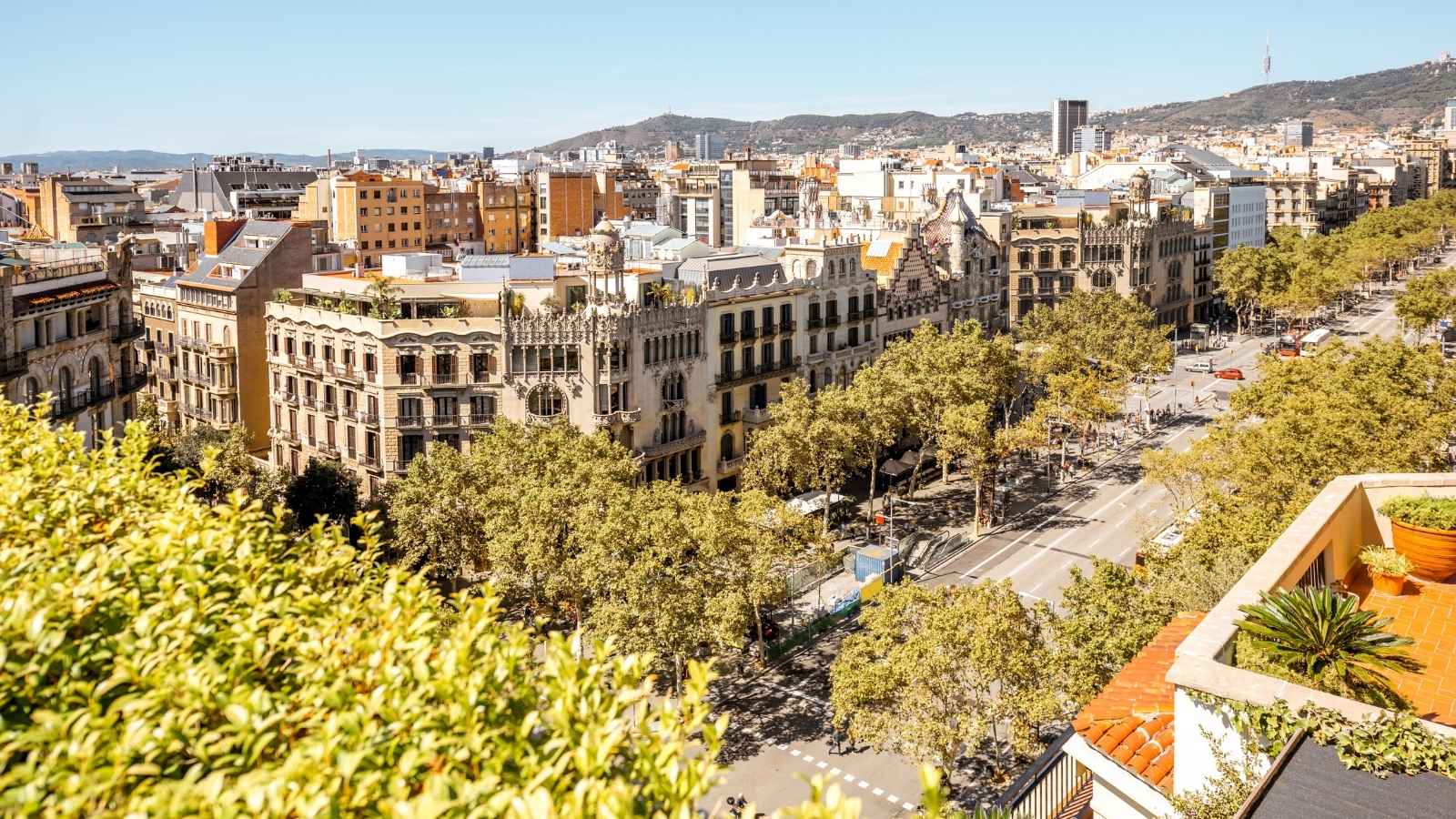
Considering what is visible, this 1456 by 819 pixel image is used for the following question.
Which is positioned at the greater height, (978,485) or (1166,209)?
(1166,209)

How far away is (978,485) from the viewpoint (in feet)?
242

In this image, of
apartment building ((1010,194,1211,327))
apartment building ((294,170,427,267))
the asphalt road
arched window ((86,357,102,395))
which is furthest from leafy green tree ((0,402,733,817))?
apartment building ((294,170,427,267))

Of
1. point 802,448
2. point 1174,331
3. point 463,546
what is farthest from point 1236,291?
point 463,546

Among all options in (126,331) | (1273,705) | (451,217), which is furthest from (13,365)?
(451,217)

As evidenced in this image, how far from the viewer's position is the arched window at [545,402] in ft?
226

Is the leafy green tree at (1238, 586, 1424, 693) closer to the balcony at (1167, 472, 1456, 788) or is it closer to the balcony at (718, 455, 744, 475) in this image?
the balcony at (1167, 472, 1456, 788)

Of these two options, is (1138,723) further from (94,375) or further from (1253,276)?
(1253,276)

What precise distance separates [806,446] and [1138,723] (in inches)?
1937

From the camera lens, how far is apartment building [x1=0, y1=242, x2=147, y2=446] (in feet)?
183

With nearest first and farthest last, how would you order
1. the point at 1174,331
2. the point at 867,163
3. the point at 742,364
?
1. the point at 742,364
2. the point at 1174,331
3. the point at 867,163

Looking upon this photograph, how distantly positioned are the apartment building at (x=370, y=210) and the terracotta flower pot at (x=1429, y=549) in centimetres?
15580

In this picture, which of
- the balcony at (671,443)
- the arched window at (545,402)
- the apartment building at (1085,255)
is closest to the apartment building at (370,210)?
the apartment building at (1085,255)

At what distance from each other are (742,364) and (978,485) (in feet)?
61.2

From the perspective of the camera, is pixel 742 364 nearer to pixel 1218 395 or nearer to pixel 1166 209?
pixel 1218 395
